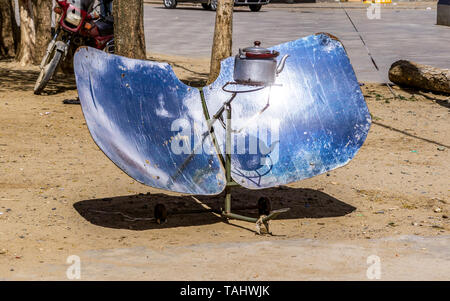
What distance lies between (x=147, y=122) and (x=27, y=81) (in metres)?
8.73

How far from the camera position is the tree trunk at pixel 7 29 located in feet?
58.3

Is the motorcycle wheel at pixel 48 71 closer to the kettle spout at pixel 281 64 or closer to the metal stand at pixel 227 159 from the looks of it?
the metal stand at pixel 227 159

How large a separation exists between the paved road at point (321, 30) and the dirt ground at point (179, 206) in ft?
22.8

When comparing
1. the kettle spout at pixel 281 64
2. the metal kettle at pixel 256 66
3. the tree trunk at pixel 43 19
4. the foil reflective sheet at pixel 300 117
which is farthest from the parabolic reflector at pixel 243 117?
the tree trunk at pixel 43 19

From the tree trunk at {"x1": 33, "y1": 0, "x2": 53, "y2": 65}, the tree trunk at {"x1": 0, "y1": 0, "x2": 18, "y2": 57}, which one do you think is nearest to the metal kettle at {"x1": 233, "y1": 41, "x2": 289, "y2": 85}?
the tree trunk at {"x1": 33, "y1": 0, "x2": 53, "y2": 65}

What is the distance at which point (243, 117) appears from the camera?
8.31 m

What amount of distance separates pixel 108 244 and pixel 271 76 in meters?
2.17

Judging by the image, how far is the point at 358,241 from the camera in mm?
7402

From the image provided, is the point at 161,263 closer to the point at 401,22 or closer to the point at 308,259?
the point at 308,259

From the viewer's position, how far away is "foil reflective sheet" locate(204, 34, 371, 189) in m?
7.98

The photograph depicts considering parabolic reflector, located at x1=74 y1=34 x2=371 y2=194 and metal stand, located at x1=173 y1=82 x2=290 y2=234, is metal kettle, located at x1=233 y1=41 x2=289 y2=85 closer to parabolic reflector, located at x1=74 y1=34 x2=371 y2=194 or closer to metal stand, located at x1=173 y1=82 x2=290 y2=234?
metal stand, located at x1=173 y1=82 x2=290 y2=234

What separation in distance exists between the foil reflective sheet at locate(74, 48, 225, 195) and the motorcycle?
5.94 metres

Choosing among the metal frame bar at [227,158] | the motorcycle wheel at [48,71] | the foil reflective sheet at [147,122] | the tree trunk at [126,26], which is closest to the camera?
the foil reflective sheet at [147,122]

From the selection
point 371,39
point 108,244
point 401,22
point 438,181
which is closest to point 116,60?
point 108,244
